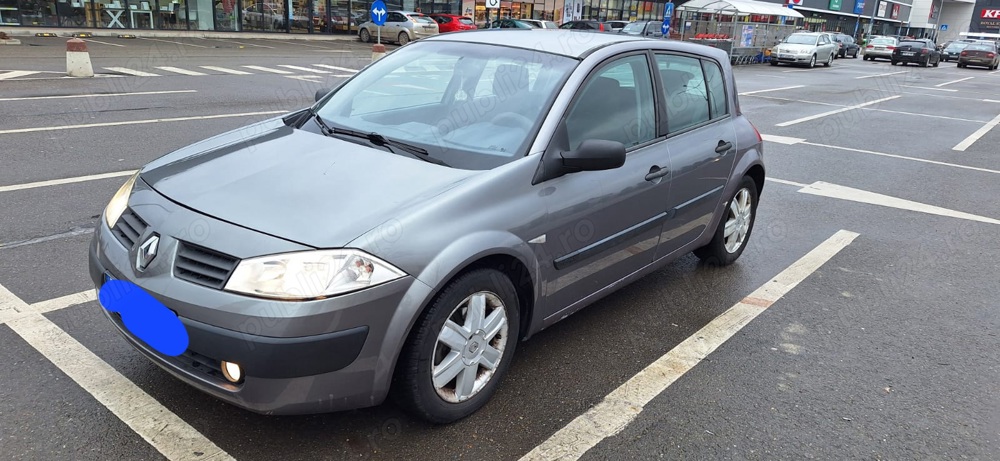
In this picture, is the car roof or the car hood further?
the car roof

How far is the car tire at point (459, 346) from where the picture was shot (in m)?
2.74

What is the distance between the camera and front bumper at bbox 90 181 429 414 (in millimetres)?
2439

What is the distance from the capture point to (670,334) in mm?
4098

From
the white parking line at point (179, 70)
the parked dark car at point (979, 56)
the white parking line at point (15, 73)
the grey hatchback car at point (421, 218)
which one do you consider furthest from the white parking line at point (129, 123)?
the parked dark car at point (979, 56)

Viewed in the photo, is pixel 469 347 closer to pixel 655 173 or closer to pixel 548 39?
pixel 655 173

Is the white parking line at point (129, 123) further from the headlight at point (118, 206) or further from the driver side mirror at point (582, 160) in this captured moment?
the driver side mirror at point (582, 160)

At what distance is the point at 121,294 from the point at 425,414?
127 cm

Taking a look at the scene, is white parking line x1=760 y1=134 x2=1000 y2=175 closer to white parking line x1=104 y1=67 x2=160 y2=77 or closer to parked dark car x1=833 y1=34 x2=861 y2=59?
white parking line x1=104 y1=67 x2=160 y2=77

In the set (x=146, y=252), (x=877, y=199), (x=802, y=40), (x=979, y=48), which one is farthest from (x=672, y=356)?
(x=979, y=48)

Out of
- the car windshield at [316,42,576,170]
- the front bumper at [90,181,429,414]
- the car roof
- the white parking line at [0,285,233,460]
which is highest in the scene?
the car roof

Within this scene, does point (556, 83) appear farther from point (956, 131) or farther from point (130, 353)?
point (956, 131)

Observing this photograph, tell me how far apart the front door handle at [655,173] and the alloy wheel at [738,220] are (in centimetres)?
114

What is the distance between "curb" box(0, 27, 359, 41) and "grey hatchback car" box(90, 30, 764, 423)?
2593cm

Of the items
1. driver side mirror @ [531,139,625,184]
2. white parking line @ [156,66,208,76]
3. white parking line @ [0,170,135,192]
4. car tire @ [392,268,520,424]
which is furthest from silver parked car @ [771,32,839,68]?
car tire @ [392,268,520,424]
